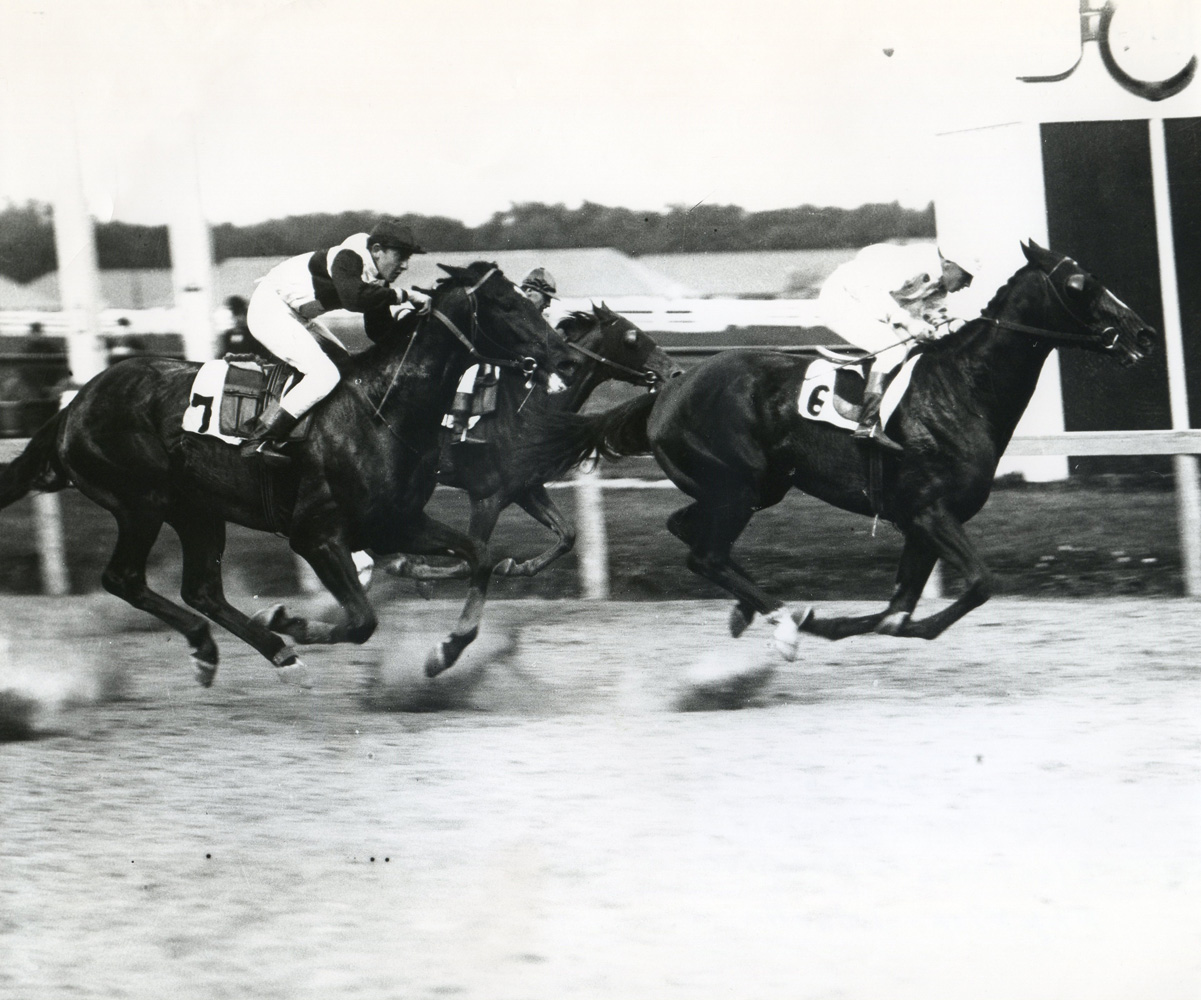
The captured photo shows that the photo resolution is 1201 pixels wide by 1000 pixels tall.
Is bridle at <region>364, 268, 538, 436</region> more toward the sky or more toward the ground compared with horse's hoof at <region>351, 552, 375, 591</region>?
more toward the sky

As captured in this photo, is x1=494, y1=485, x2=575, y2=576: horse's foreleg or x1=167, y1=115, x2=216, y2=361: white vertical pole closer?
x1=167, y1=115, x2=216, y2=361: white vertical pole

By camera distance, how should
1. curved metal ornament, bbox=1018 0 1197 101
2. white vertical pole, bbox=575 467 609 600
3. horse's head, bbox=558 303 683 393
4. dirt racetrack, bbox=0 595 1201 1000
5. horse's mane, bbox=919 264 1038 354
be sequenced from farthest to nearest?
horse's head, bbox=558 303 683 393
white vertical pole, bbox=575 467 609 600
horse's mane, bbox=919 264 1038 354
curved metal ornament, bbox=1018 0 1197 101
dirt racetrack, bbox=0 595 1201 1000

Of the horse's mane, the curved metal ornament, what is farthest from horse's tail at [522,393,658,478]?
the curved metal ornament

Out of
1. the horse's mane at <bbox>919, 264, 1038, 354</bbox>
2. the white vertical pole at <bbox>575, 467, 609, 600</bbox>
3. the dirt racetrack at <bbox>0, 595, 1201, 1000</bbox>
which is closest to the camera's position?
the dirt racetrack at <bbox>0, 595, 1201, 1000</bbox>

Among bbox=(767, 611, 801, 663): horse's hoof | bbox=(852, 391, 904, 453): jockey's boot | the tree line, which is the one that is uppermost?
the tree line

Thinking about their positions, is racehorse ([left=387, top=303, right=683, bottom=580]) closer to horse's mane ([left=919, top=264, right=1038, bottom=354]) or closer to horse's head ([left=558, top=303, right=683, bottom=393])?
horse's head ([left=558, top=303, right=683, bottom=393])

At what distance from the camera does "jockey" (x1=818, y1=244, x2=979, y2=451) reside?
12.1ft

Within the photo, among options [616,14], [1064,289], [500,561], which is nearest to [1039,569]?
[1064,289]

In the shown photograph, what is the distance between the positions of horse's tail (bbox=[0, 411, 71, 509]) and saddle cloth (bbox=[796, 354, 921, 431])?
2.18 metres

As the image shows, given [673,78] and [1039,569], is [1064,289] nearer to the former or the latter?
[1039,569]

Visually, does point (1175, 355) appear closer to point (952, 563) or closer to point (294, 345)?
point (952, 563)

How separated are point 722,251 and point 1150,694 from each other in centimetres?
168

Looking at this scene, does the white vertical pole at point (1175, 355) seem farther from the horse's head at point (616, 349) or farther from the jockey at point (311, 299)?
the jockey at point (311, 299)

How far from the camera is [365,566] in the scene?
3828mm
